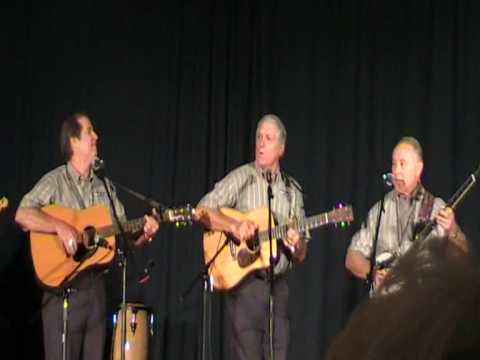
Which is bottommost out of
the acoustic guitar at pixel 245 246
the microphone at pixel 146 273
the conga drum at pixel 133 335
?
the conga drum at pixel 133 335

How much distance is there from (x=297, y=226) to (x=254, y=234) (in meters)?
0.27

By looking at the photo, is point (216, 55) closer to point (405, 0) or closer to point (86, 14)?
point (86, 14)

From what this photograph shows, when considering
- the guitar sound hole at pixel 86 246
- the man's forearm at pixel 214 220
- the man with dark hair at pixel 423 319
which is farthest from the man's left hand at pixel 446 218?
the man with dark hair at pixel 423 319

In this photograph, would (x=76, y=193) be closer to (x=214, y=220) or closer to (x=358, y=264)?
(x=214, y=220)

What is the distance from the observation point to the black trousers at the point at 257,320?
5.19 meters

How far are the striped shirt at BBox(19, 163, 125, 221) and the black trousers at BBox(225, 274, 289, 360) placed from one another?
2.79ft

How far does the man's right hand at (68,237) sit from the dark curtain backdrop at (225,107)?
1.30 metres

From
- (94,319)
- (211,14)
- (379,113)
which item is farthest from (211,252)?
(211,14)

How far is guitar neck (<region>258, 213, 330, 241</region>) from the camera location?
521 centimetres

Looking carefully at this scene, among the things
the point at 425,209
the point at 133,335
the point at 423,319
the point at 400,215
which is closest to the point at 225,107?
the point at 400,215

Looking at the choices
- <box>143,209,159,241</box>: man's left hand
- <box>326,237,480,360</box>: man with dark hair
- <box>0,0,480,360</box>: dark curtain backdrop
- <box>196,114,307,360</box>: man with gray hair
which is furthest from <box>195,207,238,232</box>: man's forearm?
<box>326,237,480,360</box>: man with dark hair

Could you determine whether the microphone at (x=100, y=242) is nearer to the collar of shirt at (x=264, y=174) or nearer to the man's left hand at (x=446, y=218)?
the collar of shirt at (x=264, y=174)

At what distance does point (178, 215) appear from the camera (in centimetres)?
502

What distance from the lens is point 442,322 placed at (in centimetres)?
44
